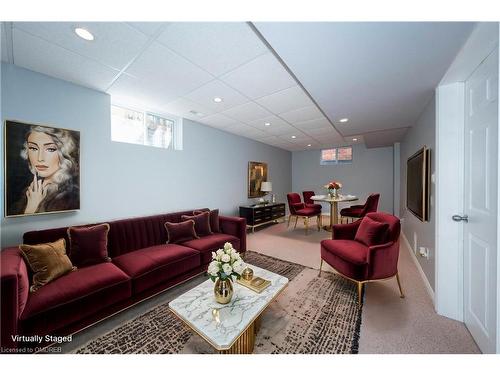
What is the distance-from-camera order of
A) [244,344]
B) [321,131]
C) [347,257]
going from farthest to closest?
[321,131] → [347,257] → [244,344]

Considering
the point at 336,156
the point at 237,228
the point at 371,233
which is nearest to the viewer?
the point at 371,233

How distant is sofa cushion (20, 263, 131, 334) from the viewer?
1397mm

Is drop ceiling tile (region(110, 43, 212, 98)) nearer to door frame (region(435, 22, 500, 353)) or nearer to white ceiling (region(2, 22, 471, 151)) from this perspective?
white ceiling (region(2, 22, 471, 151))

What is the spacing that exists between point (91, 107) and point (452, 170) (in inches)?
166

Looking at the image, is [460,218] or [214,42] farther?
[460,218]

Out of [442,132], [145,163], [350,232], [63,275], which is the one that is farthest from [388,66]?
[63,275]

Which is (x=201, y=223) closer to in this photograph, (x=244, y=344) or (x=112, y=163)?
(x=112, y=163)

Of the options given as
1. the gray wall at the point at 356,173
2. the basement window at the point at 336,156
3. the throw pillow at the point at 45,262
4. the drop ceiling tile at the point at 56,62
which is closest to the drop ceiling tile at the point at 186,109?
the drop ceiling tile at the point at 56,62

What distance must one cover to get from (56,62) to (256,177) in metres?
4.35

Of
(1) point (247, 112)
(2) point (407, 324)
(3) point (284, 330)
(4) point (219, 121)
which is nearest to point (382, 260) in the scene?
(2) point (407, 324)

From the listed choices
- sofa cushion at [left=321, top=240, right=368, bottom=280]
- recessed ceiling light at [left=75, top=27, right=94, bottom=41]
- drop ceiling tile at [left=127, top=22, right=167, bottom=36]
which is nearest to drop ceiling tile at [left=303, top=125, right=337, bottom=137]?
sofa cushion at [left=321, top=240, right=368, bottom=280]

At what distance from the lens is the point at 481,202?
4.95ft

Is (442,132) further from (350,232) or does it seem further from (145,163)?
(145,163)

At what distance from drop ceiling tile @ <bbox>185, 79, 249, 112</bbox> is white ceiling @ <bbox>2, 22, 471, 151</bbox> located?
0.5 inches
